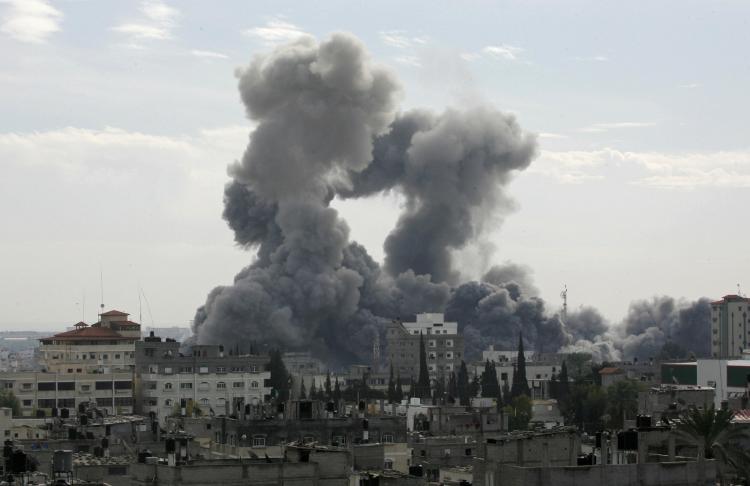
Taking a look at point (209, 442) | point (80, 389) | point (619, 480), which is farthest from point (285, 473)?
point (80, 389)

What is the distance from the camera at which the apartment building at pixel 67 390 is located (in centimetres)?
12912

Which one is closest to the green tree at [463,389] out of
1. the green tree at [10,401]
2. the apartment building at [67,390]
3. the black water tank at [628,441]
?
the apartment building at [67,390]

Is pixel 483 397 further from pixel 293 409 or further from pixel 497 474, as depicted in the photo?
pixel 497 474

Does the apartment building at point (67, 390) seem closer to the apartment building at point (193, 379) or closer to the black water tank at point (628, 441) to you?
the apartment building at point (193, 379)

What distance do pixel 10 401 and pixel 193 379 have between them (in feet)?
62.6

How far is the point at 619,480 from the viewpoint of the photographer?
44.3m

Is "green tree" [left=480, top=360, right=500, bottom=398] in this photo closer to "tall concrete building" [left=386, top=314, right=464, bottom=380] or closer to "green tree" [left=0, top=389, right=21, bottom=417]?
"green tree" [left=0, top=389, right=21, bottom=417]

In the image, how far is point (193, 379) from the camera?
139 meters

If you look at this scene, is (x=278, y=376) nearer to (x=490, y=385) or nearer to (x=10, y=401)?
(x=490, y=385)

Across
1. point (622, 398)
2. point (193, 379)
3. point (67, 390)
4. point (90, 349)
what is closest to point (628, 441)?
point (622, 398)

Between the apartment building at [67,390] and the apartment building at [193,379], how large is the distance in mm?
2136

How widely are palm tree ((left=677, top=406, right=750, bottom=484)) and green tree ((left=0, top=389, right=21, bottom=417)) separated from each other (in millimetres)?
73531

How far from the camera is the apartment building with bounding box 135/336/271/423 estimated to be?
136250 mm

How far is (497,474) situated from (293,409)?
40198 millimetres
